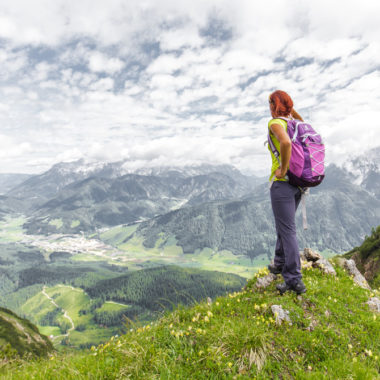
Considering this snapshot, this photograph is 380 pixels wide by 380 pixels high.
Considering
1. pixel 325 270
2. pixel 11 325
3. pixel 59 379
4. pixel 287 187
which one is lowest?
pixel 11 325

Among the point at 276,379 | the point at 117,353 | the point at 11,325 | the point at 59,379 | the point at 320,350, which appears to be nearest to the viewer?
the point at 276,379

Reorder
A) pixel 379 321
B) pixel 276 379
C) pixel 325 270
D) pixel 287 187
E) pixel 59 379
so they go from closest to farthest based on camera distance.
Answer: pixel 276 379 < pixel 59 379 < pixel 379 321 < pixel 287 187 < pixel 325 270

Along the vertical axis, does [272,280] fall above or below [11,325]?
above

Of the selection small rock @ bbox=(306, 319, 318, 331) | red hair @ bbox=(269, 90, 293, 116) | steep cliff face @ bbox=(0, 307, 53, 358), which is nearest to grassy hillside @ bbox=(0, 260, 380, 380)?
small rock @ bbox=(306, 319, 318, 331)

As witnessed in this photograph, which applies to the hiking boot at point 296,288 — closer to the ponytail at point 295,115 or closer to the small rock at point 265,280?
the small rock at point 265,280

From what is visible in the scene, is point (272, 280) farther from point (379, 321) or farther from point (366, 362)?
point (366, 362)

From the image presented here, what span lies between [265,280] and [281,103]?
5861 millimetres

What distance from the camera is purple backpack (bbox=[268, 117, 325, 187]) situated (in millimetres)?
5621

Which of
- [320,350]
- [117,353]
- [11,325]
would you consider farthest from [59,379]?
[11,325]

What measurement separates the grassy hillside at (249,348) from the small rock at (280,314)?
3.7 inches

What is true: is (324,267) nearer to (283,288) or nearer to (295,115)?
(283,288)

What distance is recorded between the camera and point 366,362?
13.1 ft

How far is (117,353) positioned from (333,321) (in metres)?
4.94

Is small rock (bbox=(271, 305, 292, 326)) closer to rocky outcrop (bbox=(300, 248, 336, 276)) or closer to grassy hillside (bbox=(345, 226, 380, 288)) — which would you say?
rocky outcrop (bbox=(300, 248, 336, 276))
